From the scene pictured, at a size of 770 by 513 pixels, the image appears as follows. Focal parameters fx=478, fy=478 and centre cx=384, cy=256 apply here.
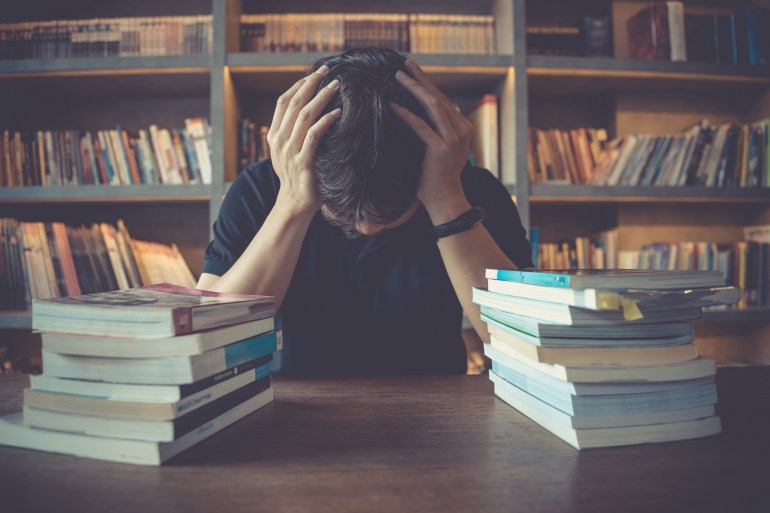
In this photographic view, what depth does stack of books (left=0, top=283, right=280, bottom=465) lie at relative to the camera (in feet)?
1.52

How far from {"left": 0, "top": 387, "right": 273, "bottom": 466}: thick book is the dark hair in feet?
1.38

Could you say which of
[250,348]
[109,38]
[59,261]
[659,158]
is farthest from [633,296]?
[109,38]

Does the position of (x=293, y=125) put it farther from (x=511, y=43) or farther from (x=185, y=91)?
(x=185, y=91)

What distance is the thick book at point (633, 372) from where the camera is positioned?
0.50 metres

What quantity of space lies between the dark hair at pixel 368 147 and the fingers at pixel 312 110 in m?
0.01

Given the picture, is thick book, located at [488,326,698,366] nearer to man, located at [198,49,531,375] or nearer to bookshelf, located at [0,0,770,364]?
man, located at [198,49,531,375]

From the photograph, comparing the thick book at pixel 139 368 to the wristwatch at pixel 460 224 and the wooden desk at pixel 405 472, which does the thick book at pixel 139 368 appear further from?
Result: the wristwatch at pixel 460 224

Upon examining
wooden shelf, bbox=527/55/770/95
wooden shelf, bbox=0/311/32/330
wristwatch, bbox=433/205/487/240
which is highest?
wooden shelf, bbox=527/55/770/95

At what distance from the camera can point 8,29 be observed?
191 cm

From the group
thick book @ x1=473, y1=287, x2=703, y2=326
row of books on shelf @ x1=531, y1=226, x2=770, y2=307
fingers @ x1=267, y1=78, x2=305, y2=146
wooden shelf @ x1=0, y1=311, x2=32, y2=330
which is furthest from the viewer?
row of books on shelf @ x1=531, y1=226, x2=770, y2=307

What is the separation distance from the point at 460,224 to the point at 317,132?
1.16ft

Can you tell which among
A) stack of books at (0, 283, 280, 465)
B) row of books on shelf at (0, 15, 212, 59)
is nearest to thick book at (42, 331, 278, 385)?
stack of books at (0, 283, 280, 465)

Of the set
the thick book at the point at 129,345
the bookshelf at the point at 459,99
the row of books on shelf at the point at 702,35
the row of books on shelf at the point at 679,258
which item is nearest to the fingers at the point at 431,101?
the thick book at the point at 129,345

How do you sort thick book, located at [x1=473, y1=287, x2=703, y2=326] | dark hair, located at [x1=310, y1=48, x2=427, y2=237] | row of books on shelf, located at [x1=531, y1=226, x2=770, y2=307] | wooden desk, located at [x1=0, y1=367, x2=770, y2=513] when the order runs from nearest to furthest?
wooden desk, located at [x1=0, y1=367, x2=770, y2=513]
thick book, located at [x1=473, y1=287, x2=703, y2=326]
dark hair, located at [x1=310, y1=48, x2=427, y2=237]
row of books on shelf, located at [x1=531, y1=226, x2=770, y2=307]
